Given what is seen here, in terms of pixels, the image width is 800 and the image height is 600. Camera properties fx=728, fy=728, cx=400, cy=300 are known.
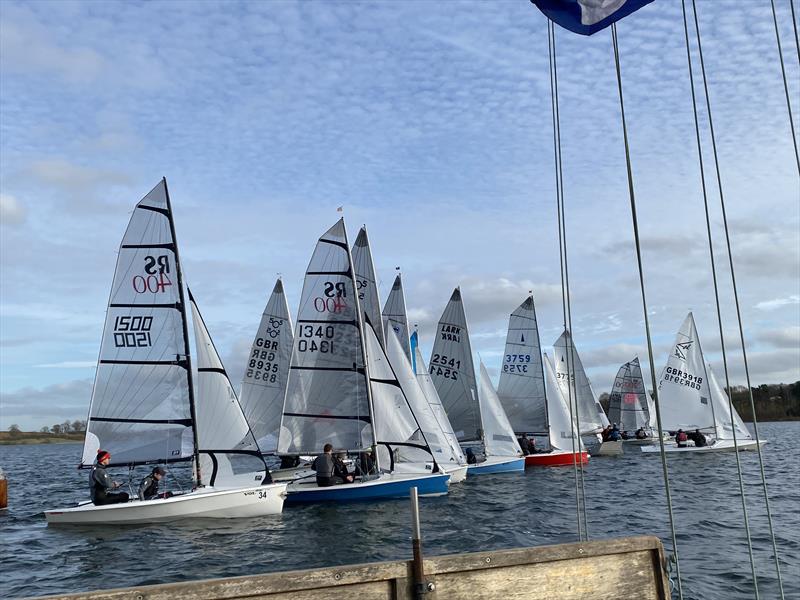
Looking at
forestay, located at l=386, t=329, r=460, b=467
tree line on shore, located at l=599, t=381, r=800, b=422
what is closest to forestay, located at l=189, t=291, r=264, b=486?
forestay, located at l=386, t=329, r=460, b=467

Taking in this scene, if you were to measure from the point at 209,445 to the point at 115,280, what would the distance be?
509 cm

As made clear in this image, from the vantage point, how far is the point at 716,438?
36812 mm

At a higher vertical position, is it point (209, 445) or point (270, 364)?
point (270, 364)

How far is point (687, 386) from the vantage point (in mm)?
38438

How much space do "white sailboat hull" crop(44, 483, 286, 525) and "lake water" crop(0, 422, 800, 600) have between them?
23cm

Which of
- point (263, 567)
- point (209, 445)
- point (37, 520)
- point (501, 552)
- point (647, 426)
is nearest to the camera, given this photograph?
point (501, 552)

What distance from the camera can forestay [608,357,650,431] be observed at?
182ft

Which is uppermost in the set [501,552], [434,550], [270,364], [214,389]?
[270,364]

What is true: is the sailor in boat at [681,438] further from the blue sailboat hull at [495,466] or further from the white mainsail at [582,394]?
the blue sailboat hull at [495,466]

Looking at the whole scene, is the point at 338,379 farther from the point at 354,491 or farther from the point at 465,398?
the point at 465,398

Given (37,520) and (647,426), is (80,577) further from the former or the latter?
(647,426)

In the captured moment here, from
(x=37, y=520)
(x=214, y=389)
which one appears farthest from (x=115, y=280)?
(x=37, y=520)

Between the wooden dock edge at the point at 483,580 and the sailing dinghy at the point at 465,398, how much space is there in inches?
923

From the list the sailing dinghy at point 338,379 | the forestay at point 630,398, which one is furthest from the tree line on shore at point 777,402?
the sailing dinghy at point 338,379
